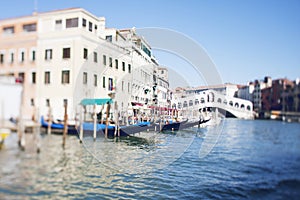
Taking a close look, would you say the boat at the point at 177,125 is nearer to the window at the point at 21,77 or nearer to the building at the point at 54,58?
the building at the point at 54,58

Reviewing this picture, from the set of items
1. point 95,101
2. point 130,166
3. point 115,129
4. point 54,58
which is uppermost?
point 54,58

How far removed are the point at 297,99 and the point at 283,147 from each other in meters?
0.34

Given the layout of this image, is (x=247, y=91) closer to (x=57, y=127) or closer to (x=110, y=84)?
(x=110, y=84)

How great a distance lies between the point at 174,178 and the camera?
555cm

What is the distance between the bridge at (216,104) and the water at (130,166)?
0.10m

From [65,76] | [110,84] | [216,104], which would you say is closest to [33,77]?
[65,76]

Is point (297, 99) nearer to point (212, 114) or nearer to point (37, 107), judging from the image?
point (212, 114)

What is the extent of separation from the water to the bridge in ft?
0.33

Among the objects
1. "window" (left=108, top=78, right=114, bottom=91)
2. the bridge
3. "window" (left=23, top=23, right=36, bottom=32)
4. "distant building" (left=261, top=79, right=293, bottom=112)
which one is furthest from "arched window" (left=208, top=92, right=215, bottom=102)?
"window" (left=23, top=23, right=36, bottom=32)

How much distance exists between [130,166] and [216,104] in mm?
1078

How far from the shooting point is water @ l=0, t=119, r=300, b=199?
50.1 inches

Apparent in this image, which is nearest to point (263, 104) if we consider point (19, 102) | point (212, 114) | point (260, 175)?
point (212, 114)

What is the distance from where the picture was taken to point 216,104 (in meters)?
1.87

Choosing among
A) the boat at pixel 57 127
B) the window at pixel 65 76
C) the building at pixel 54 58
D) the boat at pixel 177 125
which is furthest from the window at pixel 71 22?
the boat at pixel 177 125
